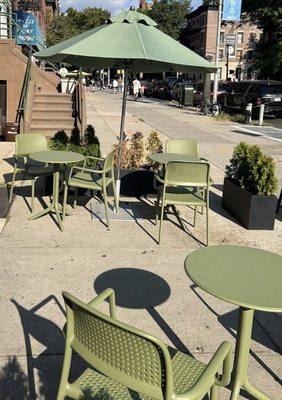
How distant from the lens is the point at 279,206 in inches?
254

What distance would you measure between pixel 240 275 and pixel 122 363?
946 mm

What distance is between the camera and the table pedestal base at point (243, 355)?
8.11 feet

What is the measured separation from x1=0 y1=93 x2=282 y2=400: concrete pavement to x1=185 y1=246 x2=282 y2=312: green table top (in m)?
0.84

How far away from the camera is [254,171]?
19.3 ft

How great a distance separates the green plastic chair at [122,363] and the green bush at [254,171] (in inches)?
153

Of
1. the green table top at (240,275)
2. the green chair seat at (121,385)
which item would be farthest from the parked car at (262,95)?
the green chair seat at (121,385)

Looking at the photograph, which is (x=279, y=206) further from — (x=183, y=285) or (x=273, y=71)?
(x=273, y=71)

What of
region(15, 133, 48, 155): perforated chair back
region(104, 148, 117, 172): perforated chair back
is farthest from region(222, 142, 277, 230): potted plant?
region(15, 133, 48, 155): perforated chair back

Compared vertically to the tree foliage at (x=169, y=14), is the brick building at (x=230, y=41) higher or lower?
lower

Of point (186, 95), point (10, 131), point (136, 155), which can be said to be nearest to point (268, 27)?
point (186, 95)

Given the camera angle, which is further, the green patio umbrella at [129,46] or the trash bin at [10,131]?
the trash bin at [10,131]

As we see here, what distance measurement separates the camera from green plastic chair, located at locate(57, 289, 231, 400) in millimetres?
1729

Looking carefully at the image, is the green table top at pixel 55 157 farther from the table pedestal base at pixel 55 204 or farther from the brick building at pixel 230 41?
the brick building at pixel 230 41

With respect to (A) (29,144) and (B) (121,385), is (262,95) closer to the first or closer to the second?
(A) (29,144)
